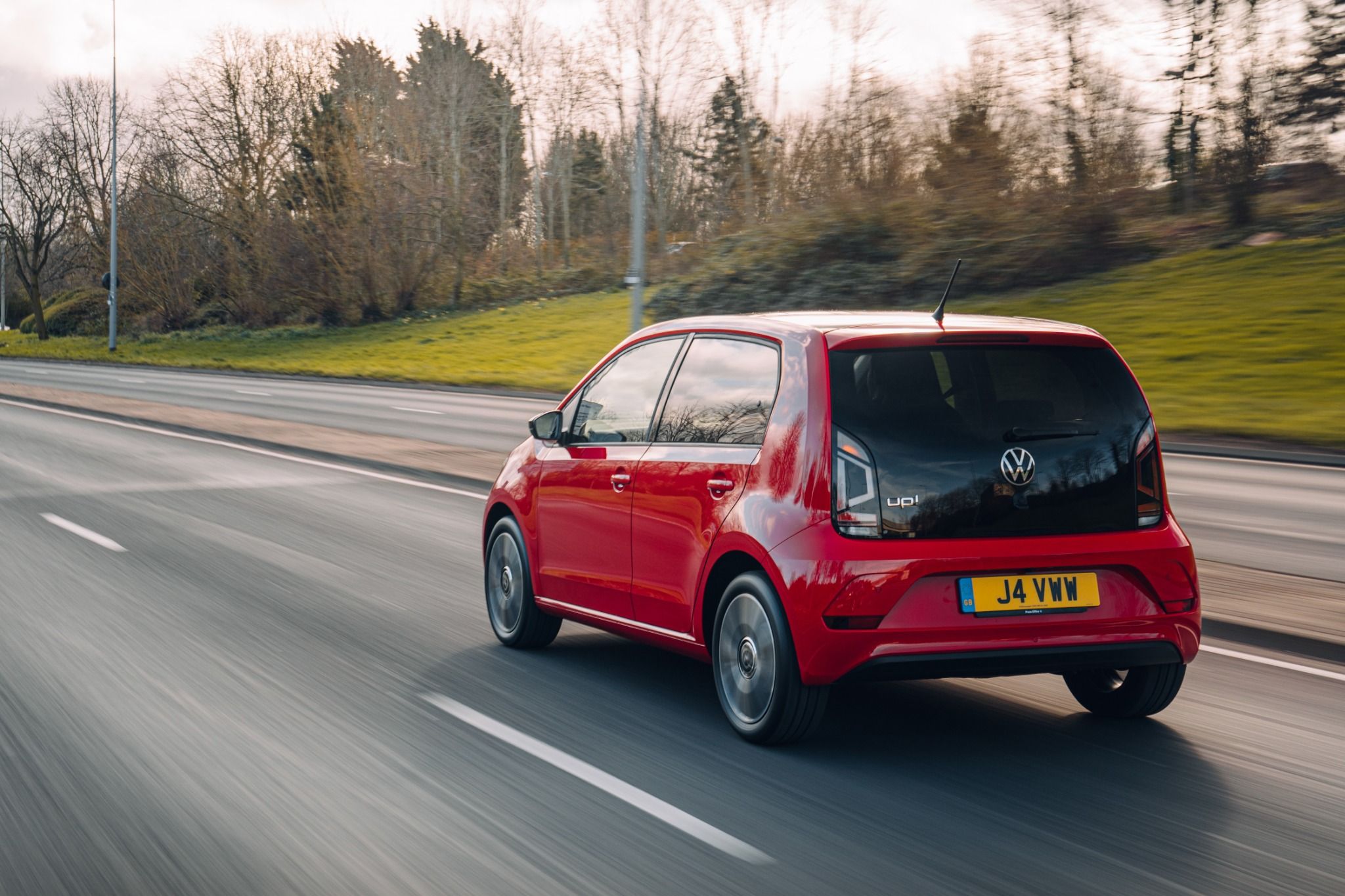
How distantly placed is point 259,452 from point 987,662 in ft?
49.4

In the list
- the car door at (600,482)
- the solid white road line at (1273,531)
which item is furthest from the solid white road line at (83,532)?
the solid white road line at (1273,531)

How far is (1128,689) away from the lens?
19.1 ft

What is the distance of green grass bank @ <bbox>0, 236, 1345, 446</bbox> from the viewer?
22.2 meters

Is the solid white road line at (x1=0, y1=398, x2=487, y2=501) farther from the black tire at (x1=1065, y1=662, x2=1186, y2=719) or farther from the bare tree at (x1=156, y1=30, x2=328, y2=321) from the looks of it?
the bare tree at (x1=156, y1=30, x2=328, y2=321)

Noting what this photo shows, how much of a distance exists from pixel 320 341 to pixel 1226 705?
51317 mm

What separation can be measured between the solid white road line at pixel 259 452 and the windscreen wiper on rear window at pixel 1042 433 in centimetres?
907

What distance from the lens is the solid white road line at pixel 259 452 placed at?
1479cm

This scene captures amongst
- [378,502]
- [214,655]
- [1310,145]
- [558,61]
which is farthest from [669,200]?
[214,655]

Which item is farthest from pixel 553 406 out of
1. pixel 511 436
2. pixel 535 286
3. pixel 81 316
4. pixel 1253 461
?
pixel 81 316

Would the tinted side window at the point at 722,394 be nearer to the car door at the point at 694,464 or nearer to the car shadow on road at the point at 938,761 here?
the car door at the point at 694,464

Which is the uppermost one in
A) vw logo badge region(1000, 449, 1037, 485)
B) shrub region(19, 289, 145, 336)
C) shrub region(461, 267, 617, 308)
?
shrub region(461, 267, 617, 308)

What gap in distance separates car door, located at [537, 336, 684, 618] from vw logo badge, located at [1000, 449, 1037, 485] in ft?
5.39

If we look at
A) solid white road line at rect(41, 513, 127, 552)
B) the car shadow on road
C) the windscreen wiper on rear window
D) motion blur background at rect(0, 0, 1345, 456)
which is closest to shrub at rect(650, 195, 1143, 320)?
motion blur background at rect(0, 0, 1345, 456)

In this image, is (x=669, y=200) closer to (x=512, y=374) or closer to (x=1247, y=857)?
(x=512, y=374)
